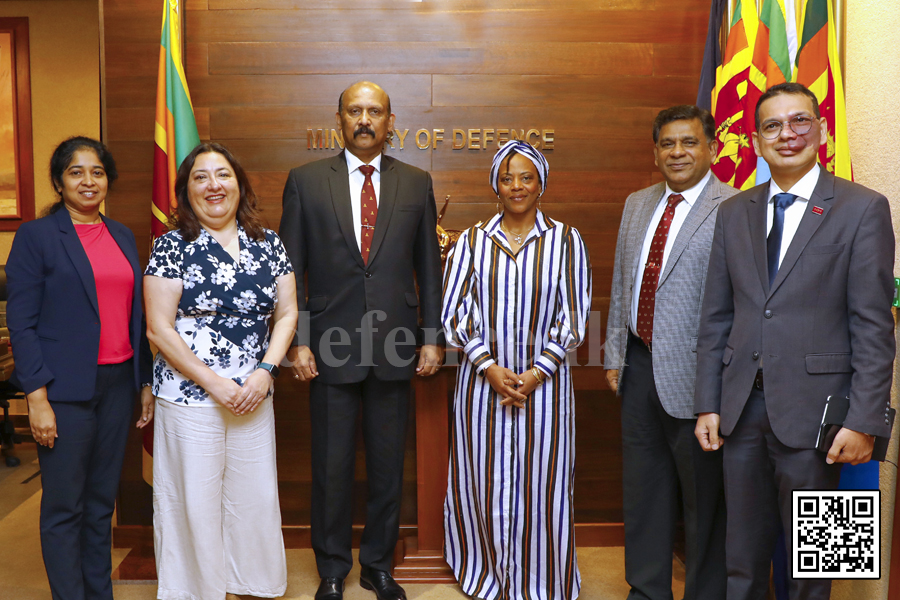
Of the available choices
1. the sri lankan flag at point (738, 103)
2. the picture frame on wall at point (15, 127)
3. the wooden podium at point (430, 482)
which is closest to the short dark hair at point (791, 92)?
the sri lankan flag at point (738, 103)

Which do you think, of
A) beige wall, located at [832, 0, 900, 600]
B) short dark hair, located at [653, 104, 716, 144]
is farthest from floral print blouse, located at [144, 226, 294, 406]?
beige wall, located at [832, 0, 900, 600]

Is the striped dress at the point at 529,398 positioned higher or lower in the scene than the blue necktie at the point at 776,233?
lower

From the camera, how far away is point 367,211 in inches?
108

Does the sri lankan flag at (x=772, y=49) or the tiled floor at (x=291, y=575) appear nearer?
the sri lankan flag at (x=772, y=49)

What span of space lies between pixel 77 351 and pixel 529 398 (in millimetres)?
1649

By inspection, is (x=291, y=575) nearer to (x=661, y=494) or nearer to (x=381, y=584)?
(x=381, y=584)

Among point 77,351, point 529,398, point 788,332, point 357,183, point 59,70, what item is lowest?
point 529,398

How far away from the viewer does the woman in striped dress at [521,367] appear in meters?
2.68

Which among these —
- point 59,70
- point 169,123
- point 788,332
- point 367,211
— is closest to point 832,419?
point 788,332

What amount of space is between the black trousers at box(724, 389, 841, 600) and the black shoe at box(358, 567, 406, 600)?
4.19 feet

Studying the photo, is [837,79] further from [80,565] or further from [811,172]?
[80,565]

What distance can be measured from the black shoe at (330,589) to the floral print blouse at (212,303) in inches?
37.1

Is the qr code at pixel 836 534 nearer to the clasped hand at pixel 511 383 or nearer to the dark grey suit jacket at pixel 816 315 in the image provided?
the dark grey suit jacket at pixel 816 315

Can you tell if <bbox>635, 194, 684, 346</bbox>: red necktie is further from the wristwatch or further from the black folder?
the wristwatch
